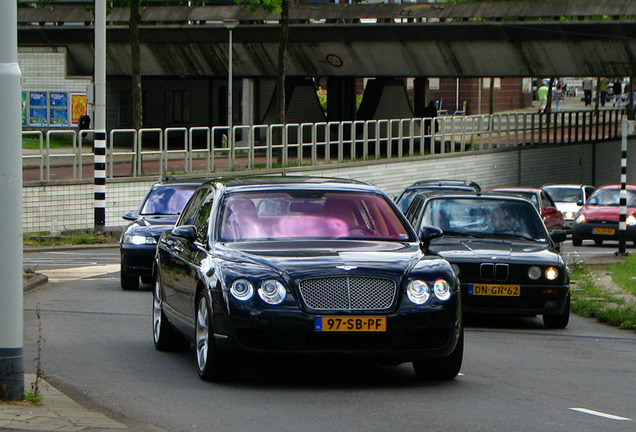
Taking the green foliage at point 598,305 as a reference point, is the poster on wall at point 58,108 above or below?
above

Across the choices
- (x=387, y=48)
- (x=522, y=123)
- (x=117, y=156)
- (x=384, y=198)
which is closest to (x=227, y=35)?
(x=387, y=48)

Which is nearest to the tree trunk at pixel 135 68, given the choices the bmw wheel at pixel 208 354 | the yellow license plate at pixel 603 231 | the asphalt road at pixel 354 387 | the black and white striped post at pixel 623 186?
the yellow license plate at pixel 603 231

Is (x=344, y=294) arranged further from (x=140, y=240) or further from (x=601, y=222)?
(x=601, y=222)

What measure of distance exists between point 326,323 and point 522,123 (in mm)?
41050

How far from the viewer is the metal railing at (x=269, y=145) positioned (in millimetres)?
29906

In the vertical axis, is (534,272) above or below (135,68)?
below

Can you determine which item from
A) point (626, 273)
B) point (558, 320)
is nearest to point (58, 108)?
point (626, 273)

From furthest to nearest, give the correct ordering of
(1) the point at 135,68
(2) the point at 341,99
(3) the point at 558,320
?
(2) the point at 341,99
(1) the point at 135,68
(3) the point at 558,320

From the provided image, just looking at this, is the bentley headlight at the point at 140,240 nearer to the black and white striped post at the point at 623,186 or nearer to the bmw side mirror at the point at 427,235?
the bmw side mirror at the point at 427,235

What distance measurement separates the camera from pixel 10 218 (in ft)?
25.5

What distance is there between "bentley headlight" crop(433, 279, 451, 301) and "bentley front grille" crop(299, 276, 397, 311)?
1.25 ft

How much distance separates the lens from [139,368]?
10234mm

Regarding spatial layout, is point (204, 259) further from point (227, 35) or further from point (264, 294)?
point (227, 35)

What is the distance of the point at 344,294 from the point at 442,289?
0.76 m
